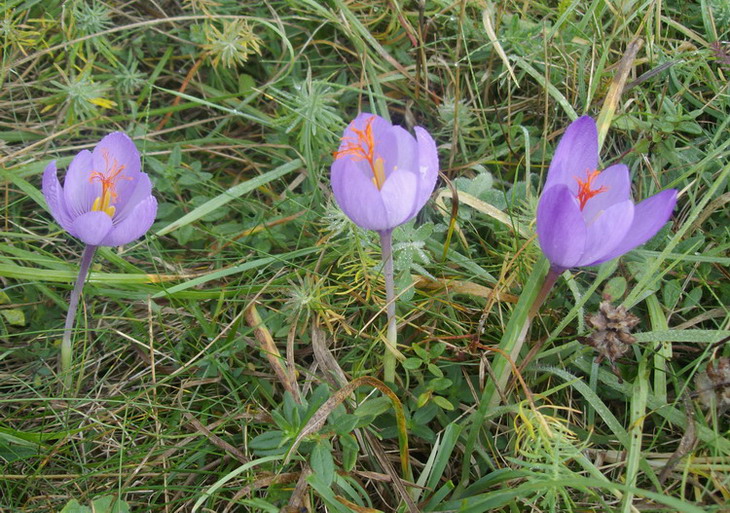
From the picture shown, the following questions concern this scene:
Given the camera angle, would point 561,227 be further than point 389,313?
No

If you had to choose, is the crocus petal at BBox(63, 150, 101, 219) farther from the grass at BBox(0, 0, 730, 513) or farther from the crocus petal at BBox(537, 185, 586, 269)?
the crocus petal at BBox(537, 185, 586, 269)

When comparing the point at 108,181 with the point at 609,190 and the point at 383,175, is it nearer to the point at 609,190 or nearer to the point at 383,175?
the point at 383,175

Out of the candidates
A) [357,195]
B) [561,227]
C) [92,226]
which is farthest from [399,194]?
[92,226]

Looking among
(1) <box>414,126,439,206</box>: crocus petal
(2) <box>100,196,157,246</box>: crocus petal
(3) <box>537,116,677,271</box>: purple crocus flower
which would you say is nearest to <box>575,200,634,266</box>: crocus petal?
(3) <box>537,116,677,271</box>: purple crocus flower

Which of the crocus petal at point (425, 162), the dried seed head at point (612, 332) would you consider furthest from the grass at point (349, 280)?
the crocus petal at point (425, 162)

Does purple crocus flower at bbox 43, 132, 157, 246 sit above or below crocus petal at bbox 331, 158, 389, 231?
below

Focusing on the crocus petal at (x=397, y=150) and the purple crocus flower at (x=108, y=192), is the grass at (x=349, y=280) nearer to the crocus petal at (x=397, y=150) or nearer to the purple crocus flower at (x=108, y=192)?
the purple crocus flower at (x=108, y=192)
